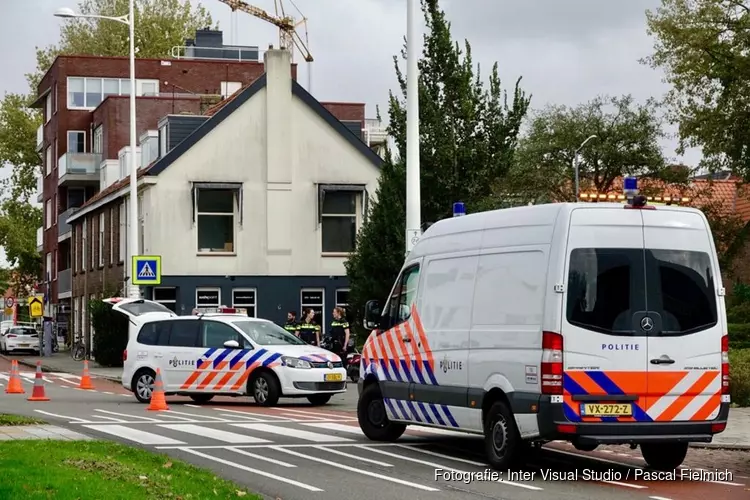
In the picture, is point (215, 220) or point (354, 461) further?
point (215, 220)

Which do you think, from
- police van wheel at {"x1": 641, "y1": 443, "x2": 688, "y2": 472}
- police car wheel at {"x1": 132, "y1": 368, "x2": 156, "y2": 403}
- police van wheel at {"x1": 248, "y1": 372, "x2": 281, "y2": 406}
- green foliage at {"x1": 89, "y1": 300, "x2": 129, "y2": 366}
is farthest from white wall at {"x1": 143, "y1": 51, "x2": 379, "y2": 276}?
police van wheel at {"x1": 641, "y1": 443, "x2": 688, "y2": 472}

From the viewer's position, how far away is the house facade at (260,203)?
48000mm

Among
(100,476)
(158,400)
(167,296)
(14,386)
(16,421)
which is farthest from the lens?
(167,296)

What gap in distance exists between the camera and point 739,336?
36.6m

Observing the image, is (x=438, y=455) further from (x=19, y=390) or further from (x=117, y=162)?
(x=117, y=162)

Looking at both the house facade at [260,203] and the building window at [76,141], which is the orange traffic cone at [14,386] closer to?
the house facade at [260,203]

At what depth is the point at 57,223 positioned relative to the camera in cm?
7950

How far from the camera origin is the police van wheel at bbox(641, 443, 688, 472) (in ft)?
47.0

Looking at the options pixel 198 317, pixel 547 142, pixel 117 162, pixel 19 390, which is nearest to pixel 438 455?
pixel 198 317

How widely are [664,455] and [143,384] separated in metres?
14.6

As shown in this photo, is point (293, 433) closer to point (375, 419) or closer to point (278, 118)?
point (375, 419)

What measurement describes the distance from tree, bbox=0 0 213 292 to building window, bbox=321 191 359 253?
4233cm

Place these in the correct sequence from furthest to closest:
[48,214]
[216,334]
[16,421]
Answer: [48,214]
[216,334]
[16,421]

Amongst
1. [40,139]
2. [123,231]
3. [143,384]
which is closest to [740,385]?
[143,384]
